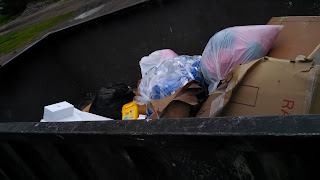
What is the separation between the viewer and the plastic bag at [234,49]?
1.95 m

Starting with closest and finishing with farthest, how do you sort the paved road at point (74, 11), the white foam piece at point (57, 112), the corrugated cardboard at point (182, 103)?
1. the corrugated cardboard at point (182, 103)
2. the white foam piece at point (57, 112)
3. the paved road at point (74, 11)

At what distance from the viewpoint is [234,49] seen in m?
1.98

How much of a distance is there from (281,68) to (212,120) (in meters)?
0.67

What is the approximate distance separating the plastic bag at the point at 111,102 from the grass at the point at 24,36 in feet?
22.9

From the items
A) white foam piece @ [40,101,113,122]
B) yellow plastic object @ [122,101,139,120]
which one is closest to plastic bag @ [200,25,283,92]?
yellow plastic object @ [122,101,139,120]

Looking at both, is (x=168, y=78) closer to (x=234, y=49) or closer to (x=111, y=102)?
(x=234, y=49)

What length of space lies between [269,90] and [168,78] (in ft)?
3.07

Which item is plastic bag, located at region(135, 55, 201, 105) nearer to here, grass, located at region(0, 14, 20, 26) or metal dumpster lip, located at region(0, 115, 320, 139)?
metal dumpster lip, located at region(0, 115, 320, 139)

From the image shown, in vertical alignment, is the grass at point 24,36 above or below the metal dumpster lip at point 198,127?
below

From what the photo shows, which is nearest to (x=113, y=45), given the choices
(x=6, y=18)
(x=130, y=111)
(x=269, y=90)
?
(x=130, y=111)

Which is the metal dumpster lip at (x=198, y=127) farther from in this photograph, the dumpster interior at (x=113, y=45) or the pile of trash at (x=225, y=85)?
the dumpster interior at (x=113, y=45)

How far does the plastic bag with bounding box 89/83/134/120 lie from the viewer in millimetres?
→ 2586

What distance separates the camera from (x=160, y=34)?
3143 mm

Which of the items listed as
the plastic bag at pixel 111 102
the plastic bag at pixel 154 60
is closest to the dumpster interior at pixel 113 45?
the plastic bag at pixel 154 60
